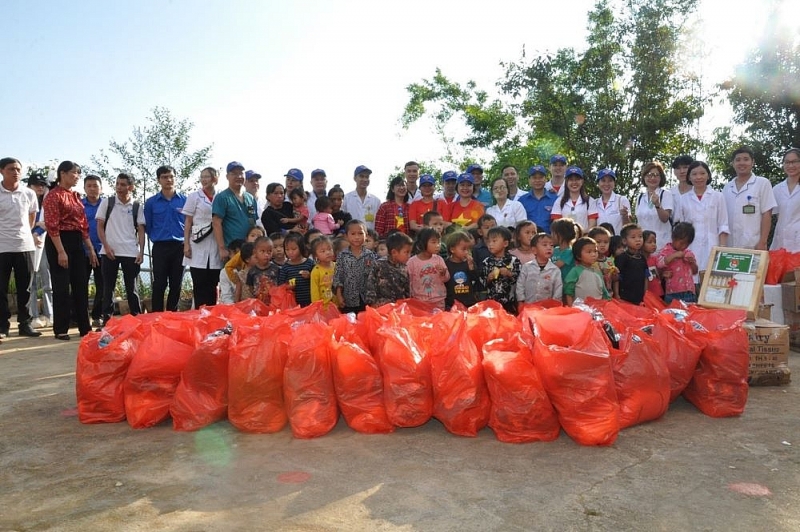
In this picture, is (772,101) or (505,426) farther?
(772,101)

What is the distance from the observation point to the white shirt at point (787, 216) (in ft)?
18.6

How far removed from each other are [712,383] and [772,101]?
10.6 meters

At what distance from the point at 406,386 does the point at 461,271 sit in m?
1.71

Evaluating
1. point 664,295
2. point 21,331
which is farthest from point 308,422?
point 21,331

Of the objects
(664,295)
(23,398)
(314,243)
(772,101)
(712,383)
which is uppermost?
(772,101)

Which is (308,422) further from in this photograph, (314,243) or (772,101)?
(772,101)

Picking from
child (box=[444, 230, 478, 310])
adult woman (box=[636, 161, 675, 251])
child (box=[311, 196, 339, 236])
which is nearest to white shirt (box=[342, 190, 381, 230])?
child (box=[311, 196, 339, 236])

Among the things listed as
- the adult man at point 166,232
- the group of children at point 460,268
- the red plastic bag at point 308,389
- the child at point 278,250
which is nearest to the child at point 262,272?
the group of children at point 460,268

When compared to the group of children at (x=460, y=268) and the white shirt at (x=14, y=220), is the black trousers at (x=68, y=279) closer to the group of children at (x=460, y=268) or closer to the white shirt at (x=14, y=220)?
the white shirt at (x=14, y=220)

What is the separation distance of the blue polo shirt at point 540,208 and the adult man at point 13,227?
15.9 ft

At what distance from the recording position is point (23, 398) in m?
3.97

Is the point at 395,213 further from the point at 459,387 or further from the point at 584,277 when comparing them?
the point at 459,387

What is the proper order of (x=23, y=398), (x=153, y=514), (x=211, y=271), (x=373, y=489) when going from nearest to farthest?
(x=153, y=514), (x=373, y=489), (x=23, y=398), (x=211, y=271)

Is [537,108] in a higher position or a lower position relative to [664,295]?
higher
